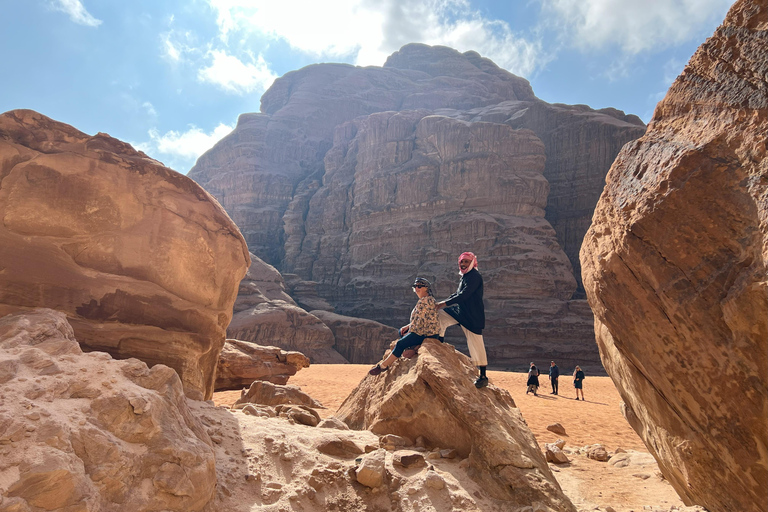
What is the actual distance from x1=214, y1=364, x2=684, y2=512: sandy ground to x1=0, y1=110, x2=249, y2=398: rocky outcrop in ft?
15.4

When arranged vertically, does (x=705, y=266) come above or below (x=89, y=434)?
above

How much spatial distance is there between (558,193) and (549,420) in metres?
42.9

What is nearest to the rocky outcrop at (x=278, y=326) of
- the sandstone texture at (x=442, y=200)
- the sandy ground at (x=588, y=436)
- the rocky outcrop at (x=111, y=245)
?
the sandstone texture at (x=442, y=200)

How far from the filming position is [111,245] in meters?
4.91

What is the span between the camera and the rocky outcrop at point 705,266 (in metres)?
2.58

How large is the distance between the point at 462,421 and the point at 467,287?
1473 millimetres

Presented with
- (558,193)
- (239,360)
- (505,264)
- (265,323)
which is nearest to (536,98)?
(558,193)

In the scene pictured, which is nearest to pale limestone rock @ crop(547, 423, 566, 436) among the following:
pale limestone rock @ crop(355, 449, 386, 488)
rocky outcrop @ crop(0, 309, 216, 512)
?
pale limestone rock @ crop(355, 449, 386, 488)

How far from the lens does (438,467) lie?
4.02 metres

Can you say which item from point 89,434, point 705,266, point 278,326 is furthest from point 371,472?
point 278,326

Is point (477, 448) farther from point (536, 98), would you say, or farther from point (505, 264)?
point (536, 98)

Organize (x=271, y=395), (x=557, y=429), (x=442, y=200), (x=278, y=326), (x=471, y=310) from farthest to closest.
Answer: (x=442, y=200), (x=278, y=326), (x=557, y=429), (x=271, y=395), (x=471, y=310)

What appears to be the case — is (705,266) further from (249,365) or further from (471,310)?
(249,365)

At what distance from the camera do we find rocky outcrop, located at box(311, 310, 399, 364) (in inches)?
1467
